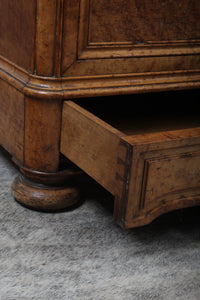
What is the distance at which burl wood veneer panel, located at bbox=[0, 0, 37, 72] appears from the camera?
1.18 metres

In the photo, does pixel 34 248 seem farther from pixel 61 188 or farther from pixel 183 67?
pixel 183 67

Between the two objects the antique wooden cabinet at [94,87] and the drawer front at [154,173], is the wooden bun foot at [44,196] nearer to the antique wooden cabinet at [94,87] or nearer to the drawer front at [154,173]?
the antique wooden cabinet at [94,87]

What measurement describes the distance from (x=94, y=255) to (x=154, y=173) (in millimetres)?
256

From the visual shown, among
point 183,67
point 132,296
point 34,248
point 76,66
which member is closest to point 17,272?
point 34,248

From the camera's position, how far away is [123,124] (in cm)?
133

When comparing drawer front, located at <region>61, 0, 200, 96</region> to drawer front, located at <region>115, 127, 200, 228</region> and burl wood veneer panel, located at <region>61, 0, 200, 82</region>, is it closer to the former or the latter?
burl wood veneer panel, located at <region>61, 0, 200, 82</region>

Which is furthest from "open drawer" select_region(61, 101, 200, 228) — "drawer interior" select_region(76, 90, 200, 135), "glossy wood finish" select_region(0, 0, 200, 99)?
"drawer interior" select_region(76, 90, 200, 135)

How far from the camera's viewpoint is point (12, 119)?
1310 millimetres

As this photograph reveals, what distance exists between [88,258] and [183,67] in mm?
522

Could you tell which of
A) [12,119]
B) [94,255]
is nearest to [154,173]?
[94,255]

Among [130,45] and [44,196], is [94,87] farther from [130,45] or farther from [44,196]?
[44,196]

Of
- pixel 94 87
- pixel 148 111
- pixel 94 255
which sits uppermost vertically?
pixel 94 87

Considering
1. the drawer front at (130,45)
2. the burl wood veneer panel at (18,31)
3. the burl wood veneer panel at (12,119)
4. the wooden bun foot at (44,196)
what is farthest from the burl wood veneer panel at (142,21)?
the wooden bun foot at (44,196)

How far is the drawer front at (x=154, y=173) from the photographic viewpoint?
0.96m
